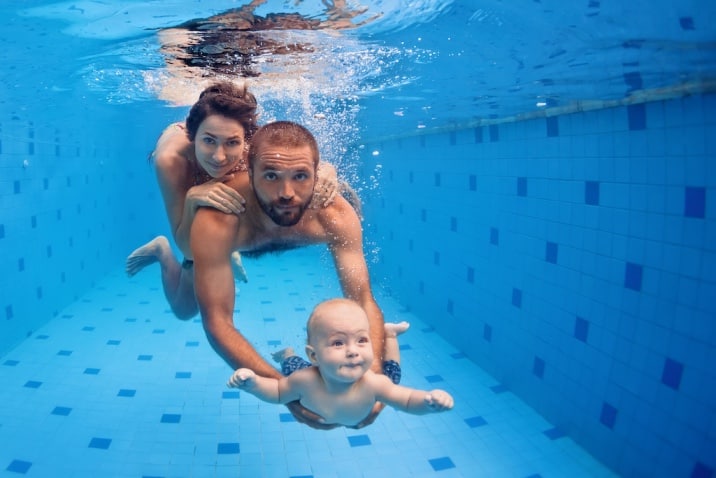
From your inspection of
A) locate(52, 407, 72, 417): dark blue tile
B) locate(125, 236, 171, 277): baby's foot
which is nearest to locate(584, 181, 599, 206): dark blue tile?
locate(125, 236, 171, 277): baby's foot

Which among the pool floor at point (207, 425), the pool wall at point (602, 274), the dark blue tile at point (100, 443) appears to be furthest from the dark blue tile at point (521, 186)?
the dark blue tile at point (100, 443)

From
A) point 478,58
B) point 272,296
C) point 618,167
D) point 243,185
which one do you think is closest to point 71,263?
point 272,296

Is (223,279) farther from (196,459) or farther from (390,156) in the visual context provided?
(390,156)

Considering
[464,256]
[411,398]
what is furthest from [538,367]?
[411,398]

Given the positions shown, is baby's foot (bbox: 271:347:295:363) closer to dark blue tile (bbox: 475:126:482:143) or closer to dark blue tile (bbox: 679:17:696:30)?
dark blue tile (bbox: 679:17:696:30)

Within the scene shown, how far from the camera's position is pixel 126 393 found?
20.9 feet

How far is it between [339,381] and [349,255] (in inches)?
41.7

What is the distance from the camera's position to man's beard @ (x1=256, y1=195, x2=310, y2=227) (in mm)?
3227

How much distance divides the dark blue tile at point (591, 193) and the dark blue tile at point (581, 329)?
52.5 inches

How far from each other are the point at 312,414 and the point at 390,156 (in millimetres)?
10505

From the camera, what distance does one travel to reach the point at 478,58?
5043mm

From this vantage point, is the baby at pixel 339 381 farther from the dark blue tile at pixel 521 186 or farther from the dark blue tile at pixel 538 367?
the dark blue tile at pixel 521 186

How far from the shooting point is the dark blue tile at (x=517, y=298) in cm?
649

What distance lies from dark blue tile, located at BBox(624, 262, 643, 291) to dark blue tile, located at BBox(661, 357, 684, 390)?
73 cm
